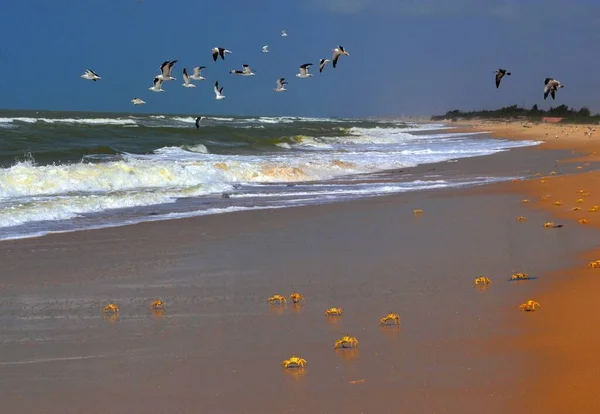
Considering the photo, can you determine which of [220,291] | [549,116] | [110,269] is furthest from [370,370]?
[549,116]

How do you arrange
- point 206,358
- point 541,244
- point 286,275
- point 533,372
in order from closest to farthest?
point 533,372, point 206,358, point 286,275, point 541,244

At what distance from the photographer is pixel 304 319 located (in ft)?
21.9

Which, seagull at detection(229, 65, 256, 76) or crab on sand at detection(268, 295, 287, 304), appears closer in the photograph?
crab on sand at detection(268, 295, 287, 304)

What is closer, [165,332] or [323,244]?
[165,332]

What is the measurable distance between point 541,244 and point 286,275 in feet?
10.9

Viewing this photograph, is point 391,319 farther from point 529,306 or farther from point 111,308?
point 111,308

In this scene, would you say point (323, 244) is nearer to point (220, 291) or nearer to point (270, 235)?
point (270, 235)

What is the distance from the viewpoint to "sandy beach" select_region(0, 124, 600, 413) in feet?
15.9

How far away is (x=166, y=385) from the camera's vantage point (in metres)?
5.07

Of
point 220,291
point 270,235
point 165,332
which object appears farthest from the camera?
point 270,235

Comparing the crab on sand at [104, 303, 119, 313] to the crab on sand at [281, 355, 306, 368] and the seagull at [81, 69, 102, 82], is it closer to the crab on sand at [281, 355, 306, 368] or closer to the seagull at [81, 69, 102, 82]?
the crab on sand at [281, 355, 306, 368]

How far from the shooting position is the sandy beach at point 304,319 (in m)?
4.84

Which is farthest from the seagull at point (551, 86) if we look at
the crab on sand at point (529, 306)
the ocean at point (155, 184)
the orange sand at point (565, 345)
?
the crab on sand at point (529, 306)

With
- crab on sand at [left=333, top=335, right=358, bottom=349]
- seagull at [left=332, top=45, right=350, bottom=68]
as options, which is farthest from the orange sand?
seagull at [left=332, top=45, right=350, bottom=68]
